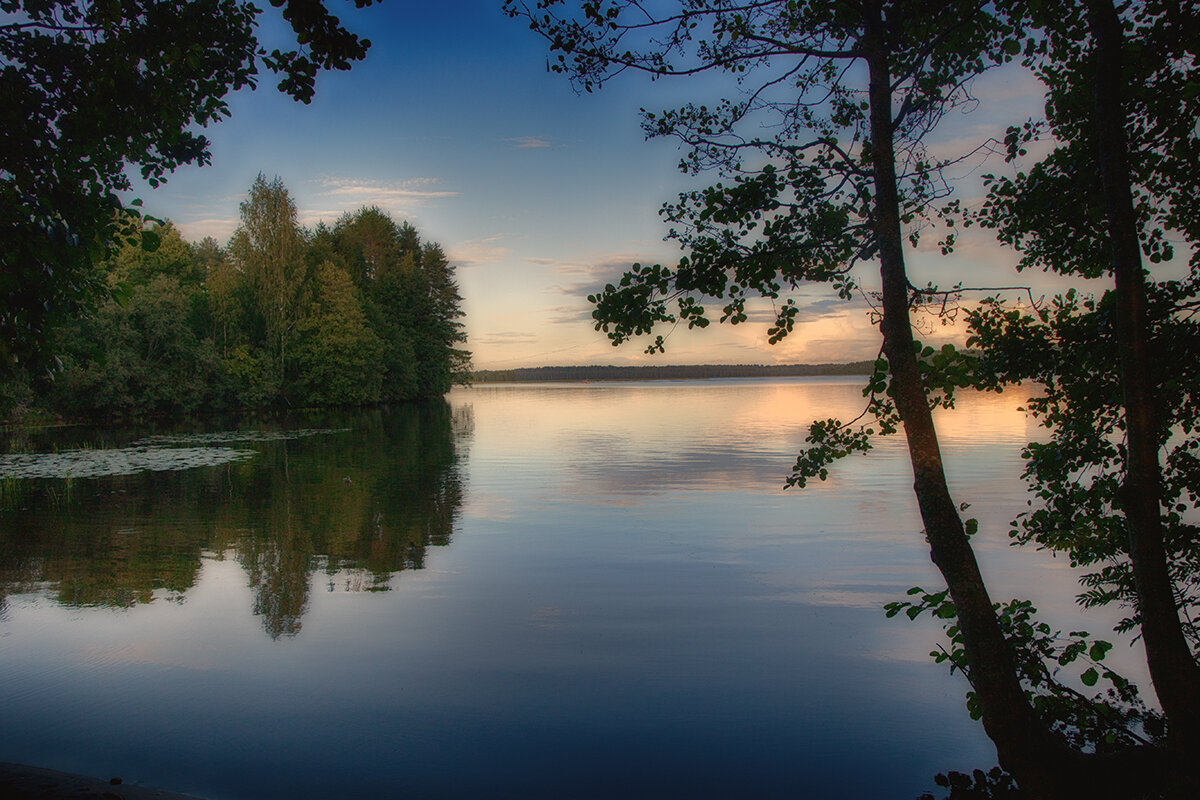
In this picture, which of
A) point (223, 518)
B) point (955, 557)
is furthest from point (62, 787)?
point (223, 518)

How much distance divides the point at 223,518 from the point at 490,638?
34.2 ft

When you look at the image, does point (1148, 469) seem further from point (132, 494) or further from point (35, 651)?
point (132, 494)

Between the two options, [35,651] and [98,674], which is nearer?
[98,674]

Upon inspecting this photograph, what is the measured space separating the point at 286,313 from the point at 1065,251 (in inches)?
2582

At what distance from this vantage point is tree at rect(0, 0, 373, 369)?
5.30 metres

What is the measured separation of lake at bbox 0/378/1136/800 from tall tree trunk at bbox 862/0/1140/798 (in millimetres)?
1847

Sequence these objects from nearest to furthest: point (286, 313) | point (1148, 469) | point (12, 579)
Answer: point (1148, 469) → point (12, 579) → point (286, 313)

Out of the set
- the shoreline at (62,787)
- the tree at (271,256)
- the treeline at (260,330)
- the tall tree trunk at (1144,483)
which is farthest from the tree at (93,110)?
the tree at (271,256)

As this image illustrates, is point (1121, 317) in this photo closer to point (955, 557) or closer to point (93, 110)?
point (955, 557)

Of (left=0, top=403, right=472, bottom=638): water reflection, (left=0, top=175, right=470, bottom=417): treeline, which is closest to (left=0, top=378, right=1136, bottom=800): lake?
(left=0, top=403, right=472, bottom=638): water reflection

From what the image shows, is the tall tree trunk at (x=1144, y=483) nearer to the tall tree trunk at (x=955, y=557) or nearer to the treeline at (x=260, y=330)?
the tall tree trunk at (x=955, y=557)

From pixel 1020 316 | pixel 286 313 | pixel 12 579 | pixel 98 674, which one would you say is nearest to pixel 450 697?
pixel 98 674

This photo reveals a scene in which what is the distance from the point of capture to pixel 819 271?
5.97 metres

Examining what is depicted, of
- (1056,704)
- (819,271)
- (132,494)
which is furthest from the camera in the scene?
(132,494)
